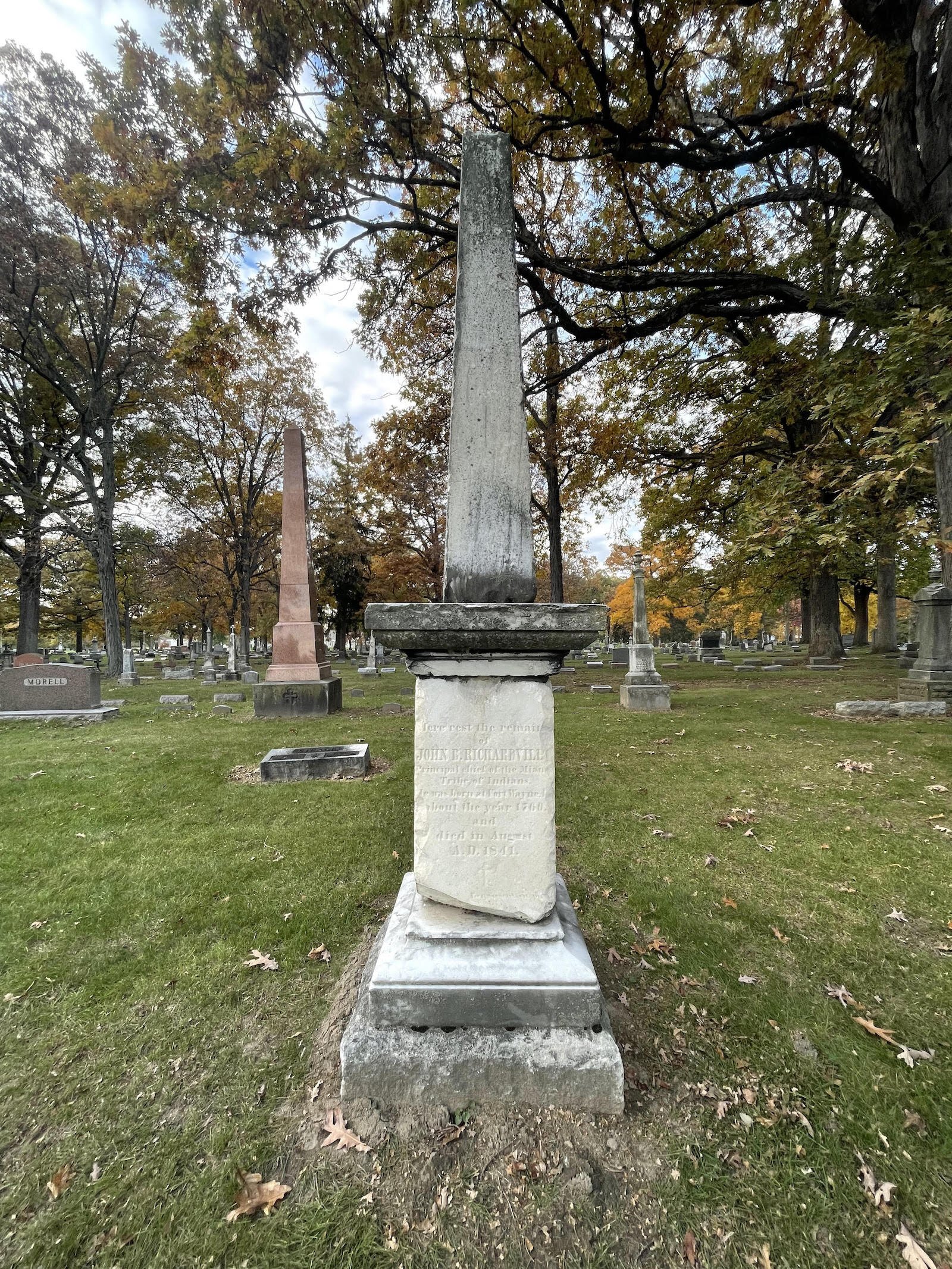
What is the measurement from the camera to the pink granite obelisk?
10.8 m

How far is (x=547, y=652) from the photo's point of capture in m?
2.12

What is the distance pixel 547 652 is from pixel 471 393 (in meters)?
1.31

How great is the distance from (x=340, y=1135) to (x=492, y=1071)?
2.02ft

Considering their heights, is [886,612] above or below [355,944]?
above

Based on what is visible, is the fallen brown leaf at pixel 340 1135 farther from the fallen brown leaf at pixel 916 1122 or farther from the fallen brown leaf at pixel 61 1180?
the fallen brown leaf at pixel 916 1122

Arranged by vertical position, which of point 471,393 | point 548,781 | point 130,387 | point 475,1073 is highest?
point 130,387

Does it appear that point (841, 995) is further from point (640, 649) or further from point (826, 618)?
point (826, 618)

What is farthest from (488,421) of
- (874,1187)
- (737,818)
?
(737,818)

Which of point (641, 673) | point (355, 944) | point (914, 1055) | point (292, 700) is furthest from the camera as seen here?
point (641, 673)

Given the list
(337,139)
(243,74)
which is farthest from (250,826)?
(243,74)

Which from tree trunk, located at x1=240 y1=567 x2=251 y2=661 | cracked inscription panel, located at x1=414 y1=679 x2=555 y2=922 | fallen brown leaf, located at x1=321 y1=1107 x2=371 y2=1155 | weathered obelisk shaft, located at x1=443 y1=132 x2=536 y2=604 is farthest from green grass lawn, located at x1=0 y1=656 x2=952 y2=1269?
tree trunk, located at x1=240 y1=567 x2=251 y2=661

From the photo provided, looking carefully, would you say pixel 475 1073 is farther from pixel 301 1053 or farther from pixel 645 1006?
pixel 645 1006

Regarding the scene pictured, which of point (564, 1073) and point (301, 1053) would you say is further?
point (301, 1053)

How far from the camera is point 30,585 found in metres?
20.0
